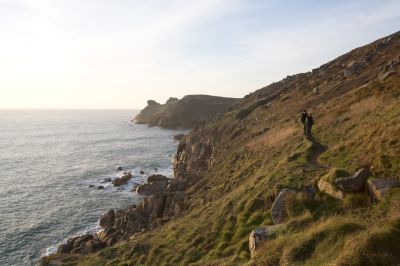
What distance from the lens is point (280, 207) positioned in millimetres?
20172

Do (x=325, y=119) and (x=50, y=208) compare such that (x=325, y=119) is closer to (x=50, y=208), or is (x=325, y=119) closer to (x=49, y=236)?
(x=49, y=236)

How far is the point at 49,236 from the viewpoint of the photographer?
139ft

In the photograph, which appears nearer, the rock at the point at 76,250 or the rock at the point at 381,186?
the rock at the point at 381,186

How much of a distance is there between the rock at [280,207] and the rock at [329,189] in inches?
60.7

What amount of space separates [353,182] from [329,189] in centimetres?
146

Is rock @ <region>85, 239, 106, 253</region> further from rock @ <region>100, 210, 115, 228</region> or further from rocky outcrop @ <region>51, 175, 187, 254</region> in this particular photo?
rock @ <region>100, 210, 115, 228</region>

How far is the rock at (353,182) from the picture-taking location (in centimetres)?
1809

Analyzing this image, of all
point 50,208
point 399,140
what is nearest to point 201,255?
point 399,140

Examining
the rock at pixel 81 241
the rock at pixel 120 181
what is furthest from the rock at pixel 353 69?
the rock at pixel 81 241

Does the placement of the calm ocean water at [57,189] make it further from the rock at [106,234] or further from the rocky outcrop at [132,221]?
the rock at [106,234]

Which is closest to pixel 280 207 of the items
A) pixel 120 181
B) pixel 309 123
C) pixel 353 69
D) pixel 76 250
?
pixel 309 123

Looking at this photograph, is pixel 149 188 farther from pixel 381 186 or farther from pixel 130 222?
pixel 381 186

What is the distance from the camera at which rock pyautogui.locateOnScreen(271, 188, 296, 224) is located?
19562 millimetres

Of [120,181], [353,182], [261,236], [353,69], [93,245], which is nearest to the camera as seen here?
[261,236]
